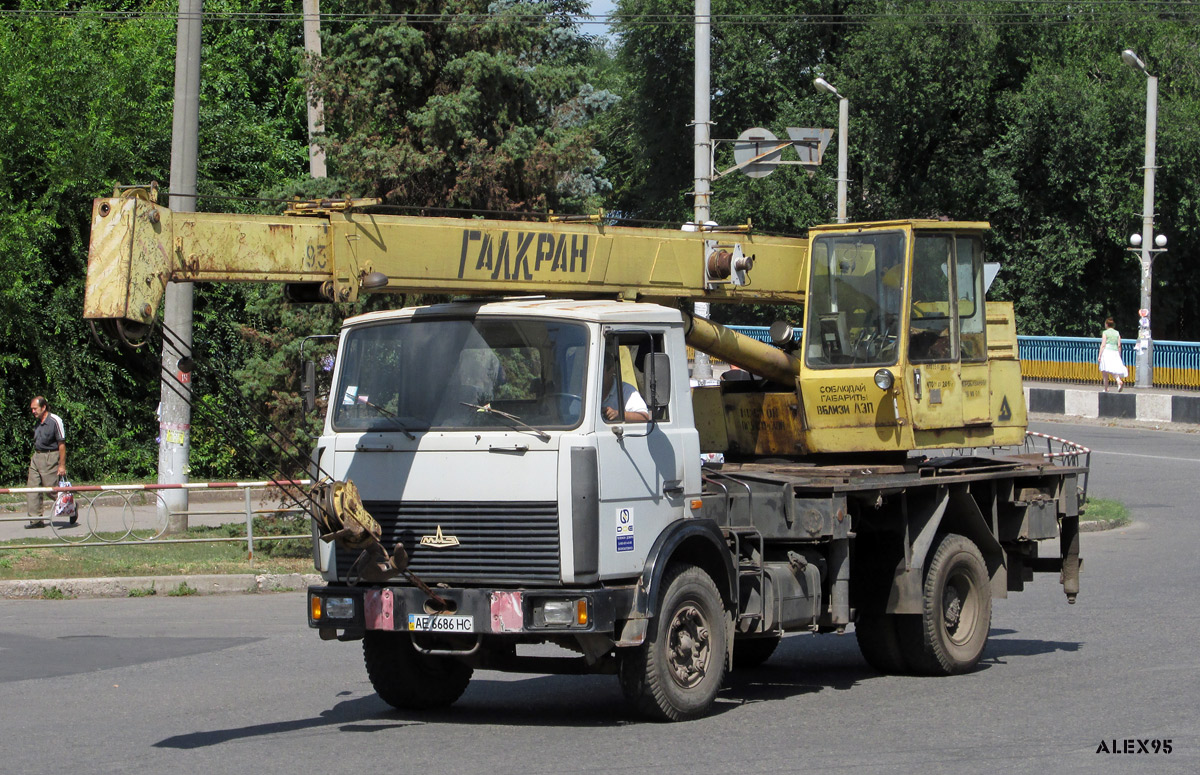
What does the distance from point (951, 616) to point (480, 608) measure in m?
4.40

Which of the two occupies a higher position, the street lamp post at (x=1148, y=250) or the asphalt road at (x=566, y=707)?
the street lamp post at (x=1148, y=250)

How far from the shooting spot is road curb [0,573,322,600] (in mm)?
14344

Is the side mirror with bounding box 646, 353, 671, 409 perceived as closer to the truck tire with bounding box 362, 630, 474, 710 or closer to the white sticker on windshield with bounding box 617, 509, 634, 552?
the white sticker on windshield with bounding box 617, 509, 634, 552

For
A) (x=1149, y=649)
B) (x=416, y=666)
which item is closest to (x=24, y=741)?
(x=416, y=666)

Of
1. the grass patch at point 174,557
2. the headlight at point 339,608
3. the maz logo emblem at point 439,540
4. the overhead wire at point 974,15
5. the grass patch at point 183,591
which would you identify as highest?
the overhead wire at point 974,15

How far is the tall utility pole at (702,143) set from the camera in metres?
16.7

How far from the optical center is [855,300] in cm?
1066

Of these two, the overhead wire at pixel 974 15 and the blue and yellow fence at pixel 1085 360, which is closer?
the blue and yellow fence at pixel 1085 360

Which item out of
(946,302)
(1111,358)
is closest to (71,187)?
(946,302)

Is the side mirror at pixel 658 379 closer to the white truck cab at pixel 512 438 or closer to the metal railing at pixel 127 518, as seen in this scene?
the white truck cab at pixel 512 438

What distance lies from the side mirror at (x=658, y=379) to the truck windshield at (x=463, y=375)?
1.40 ft

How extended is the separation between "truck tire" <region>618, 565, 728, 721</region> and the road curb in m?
7.37

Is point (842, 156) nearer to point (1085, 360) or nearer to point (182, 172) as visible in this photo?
point (1085, 360)

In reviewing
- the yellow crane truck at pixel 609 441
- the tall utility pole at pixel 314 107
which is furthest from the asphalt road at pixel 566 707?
the tall utility pole at pixel 314 107
